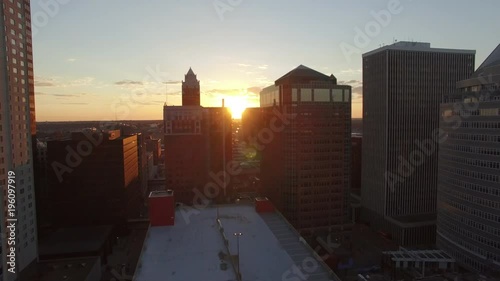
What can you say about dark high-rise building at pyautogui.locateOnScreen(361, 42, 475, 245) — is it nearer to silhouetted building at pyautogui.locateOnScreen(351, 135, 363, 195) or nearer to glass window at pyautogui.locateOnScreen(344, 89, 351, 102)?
glass window at pyautogui.locateOnScreen(344, 89, 351, 102)

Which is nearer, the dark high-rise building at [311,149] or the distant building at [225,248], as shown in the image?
the distant building at [225,248]

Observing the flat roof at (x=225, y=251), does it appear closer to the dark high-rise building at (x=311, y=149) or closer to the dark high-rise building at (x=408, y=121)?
the dark high-rise building at (x=311, y=149)

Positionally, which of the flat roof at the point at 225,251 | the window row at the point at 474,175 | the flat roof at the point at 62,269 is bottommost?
the flat roof at the point at 62,269

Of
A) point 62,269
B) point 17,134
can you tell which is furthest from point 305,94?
point 62,269

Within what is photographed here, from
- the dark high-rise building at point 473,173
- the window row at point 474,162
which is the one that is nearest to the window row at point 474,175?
the dark high-rise building at point 473,173

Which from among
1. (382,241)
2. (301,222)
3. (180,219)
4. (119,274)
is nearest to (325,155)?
(301,222)

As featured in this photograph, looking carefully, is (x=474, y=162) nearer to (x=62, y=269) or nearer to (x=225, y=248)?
(x=225, y=248)

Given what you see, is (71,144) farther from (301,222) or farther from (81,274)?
(301,222)

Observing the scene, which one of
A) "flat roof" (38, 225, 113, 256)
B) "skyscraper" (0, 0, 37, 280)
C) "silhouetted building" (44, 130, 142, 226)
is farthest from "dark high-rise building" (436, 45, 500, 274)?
"skyscraper" (0, 0, 37, 280)
